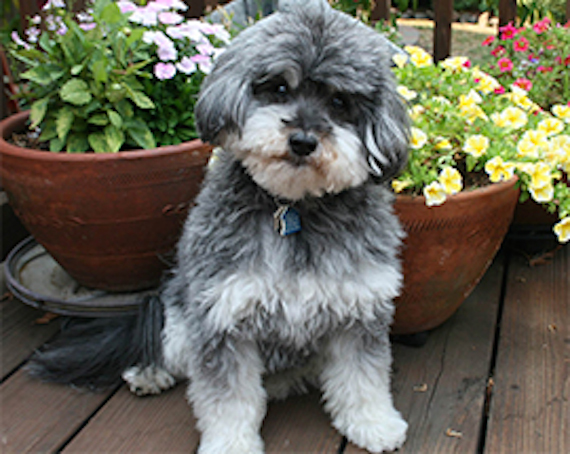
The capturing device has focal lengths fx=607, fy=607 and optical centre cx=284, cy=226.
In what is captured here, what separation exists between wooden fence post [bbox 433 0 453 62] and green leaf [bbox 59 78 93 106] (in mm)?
2164

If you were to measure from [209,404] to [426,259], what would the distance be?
101cm

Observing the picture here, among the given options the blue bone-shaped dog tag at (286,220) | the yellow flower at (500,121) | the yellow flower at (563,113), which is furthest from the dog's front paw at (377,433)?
the yellow flower at (563,113)

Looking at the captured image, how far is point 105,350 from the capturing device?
7.97 feet

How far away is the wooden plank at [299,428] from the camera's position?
223 cm

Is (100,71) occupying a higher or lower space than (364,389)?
higher

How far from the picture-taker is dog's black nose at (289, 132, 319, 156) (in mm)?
1634

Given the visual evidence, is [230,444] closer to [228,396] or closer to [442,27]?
[228,396]

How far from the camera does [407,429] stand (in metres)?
2.29

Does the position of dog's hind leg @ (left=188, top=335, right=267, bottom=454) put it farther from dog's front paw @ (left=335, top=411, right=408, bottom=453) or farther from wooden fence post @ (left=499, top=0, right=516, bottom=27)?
wooden fence post @ (left=499, top=0, right=516, bottom=27)

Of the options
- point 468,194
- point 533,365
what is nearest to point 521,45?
point 468,194

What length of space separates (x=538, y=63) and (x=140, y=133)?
7.11 ft

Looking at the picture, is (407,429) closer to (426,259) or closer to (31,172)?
(426,259)

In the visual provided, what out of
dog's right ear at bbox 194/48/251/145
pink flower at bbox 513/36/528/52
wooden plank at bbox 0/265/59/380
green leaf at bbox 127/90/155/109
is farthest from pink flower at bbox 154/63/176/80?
pink flower at bbox 513/36/528/52

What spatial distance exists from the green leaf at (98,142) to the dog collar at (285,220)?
1012mm
